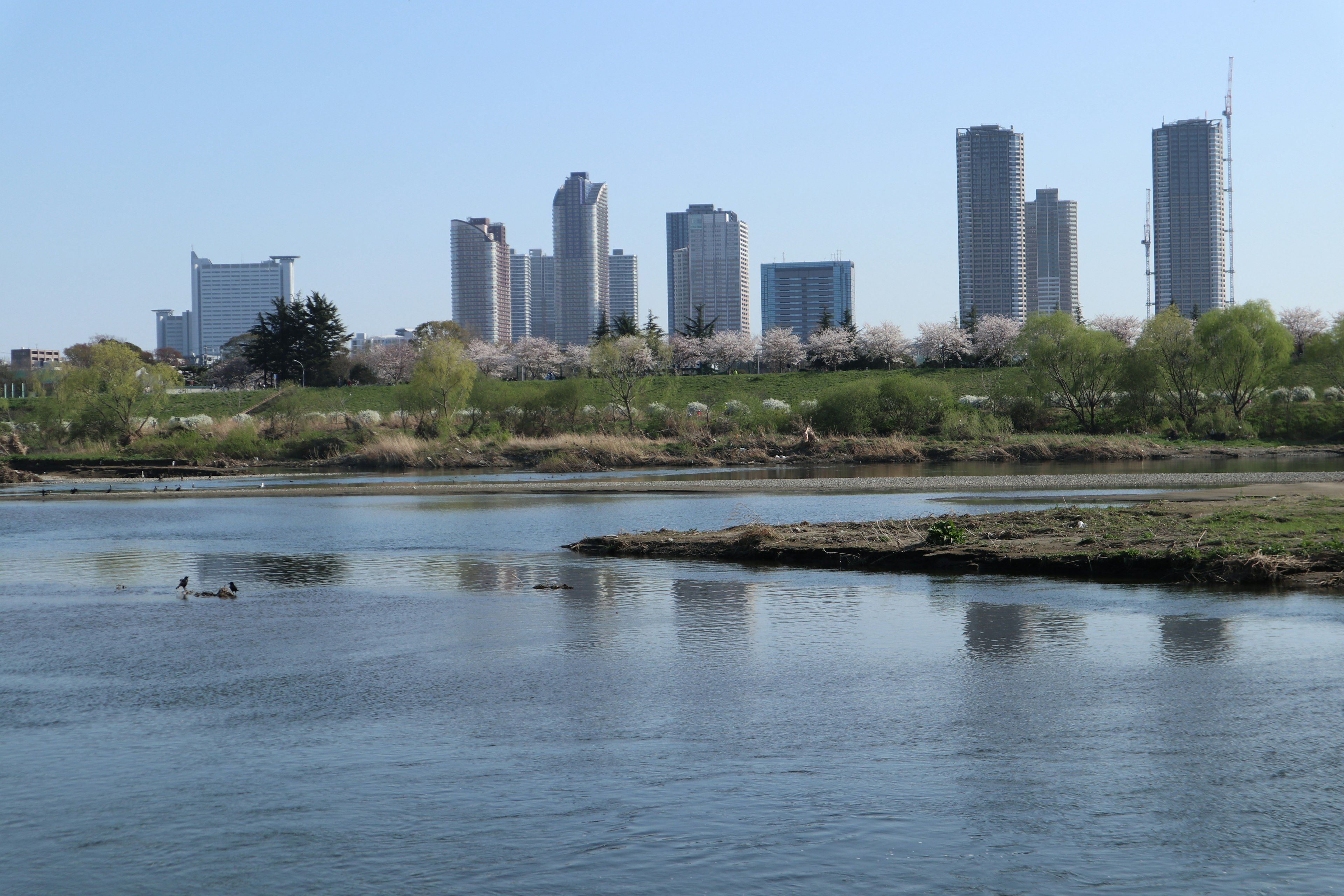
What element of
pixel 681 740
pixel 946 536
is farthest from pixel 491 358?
pixel 681 740

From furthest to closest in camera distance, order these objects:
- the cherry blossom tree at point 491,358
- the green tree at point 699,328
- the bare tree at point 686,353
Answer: the cherry blossom tree at point 491,358, the green tree at point 699,328, the bare tree at point 686,353

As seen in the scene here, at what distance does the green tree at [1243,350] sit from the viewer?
73750 mm

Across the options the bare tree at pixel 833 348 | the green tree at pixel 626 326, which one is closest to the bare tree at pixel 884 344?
the bare tree at pixel 833 348

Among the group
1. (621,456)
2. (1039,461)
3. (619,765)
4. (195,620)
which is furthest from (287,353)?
(619,765)

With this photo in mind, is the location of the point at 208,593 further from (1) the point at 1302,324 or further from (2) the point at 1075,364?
(1) the point at 1302,324

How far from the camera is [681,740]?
11172 mm

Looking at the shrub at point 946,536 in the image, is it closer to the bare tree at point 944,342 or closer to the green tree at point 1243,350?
the green tree at point 1243,350

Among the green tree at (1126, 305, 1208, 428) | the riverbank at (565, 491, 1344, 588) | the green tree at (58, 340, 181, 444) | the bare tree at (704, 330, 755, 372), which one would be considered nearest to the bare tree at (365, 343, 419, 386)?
the bare tree at (704, 330, 755, 372)

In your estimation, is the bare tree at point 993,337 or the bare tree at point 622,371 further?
the bare tree at point 993,337

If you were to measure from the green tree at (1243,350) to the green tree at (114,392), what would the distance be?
73523mm

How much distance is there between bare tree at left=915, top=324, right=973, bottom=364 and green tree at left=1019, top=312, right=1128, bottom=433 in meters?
56.9

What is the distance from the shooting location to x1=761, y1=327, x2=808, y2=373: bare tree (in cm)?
14050

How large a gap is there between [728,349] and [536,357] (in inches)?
1101

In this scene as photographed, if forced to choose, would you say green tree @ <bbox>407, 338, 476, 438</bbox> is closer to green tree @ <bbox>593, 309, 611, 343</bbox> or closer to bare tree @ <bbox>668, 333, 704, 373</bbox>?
green tree @ <bbox>593, 309, 611, 343</bbox>
